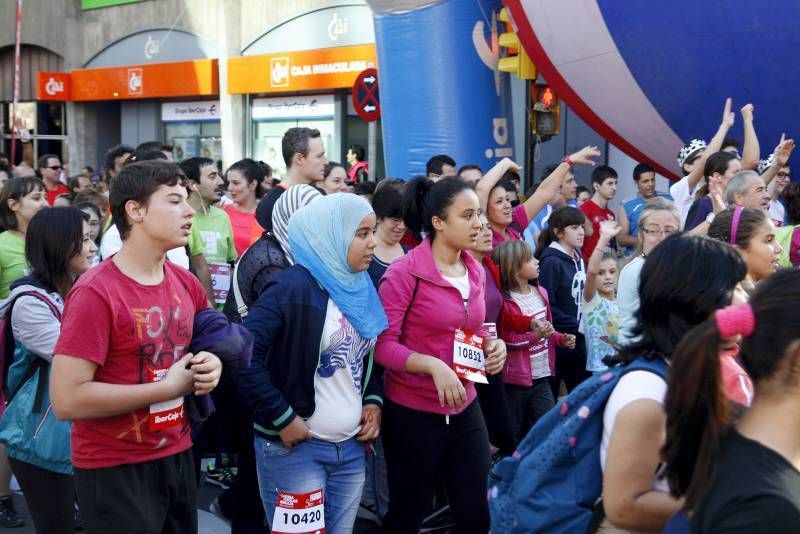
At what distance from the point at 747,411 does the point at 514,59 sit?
7.22 m

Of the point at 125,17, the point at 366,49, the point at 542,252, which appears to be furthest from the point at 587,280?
the point at 125,17

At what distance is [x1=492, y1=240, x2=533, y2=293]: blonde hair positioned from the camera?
17.6 ft

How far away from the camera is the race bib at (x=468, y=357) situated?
401cm

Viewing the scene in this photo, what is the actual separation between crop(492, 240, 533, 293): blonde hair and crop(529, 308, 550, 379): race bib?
9.6 inches

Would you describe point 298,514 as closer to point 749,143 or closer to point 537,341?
point 537,341

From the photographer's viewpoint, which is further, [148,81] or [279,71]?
[148,81]

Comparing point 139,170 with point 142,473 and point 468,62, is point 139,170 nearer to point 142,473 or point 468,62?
point 142,473

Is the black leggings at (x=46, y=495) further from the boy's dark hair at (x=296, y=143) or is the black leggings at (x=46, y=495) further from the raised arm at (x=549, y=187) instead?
the raised arm at (x=549, y=187)

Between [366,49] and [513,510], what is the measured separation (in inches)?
568

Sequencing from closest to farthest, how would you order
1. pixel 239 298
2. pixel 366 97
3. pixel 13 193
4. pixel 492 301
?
pixel 239 298
pixel 492 301
pixel 13 193
pixel 366 97

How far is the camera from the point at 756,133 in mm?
7320

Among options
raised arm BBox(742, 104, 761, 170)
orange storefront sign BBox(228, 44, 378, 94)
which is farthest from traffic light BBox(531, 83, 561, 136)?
orange storefront sign BBox(228, 44, 378, 94)

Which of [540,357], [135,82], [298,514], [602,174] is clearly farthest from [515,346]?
[135,82]

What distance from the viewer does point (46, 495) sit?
3.80 m
